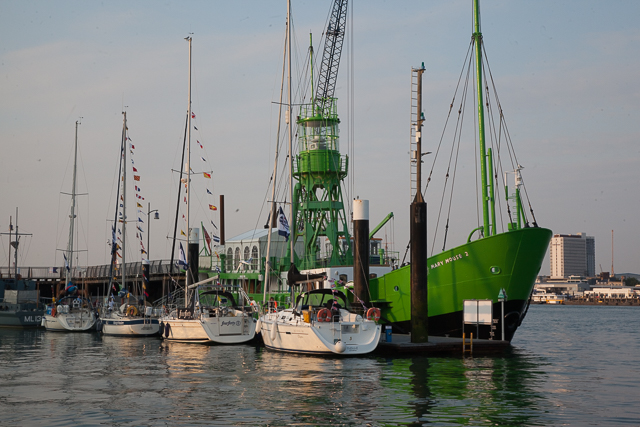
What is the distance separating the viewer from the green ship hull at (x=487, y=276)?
3091cm

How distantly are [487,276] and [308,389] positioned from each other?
13.6m

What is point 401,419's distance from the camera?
53.6 feet

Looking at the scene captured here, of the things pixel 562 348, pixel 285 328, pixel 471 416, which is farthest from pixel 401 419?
pixel 562 348

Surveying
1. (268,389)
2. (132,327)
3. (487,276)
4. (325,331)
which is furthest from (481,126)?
(132,327)

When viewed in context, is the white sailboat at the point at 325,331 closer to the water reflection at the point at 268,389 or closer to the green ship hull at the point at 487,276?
the water reflection at the point at 268,389

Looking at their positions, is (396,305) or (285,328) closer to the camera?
(285,328)

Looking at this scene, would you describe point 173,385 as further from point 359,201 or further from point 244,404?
point 359,201

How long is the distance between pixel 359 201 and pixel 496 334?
30.2 ft

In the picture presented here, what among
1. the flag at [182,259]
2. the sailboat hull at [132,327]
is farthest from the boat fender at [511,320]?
the sailboat hull at [132,327]

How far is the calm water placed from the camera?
16.7 m

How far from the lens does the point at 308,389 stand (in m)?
20.7

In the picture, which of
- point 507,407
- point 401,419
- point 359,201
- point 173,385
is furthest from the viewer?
point 359,201

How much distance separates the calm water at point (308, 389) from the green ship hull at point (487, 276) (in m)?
2.73

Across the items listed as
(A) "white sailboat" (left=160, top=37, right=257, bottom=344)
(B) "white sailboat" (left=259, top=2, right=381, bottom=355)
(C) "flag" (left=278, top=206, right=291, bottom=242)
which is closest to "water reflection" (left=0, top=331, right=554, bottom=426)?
(B) "white sailboat" (left=259, top=2, right=381, bottom=355)
